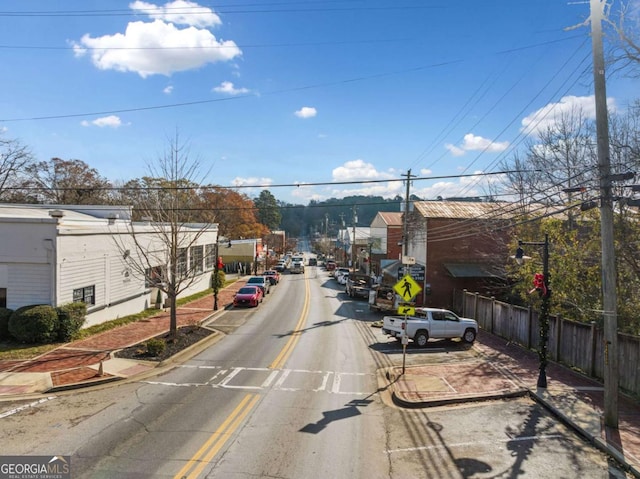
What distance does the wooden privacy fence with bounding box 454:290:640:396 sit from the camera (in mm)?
12750

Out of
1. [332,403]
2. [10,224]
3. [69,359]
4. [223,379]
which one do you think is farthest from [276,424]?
[10,224]

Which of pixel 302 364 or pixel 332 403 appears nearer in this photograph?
pixel 332 403

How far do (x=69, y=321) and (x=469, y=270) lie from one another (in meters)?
24.4

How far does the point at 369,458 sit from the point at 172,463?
139 inches

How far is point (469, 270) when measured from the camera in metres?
31.0

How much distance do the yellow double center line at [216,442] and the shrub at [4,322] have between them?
11073 millimetres

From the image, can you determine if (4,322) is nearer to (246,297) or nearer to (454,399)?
(246,297)

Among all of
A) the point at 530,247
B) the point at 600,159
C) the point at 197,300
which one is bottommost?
the point at 197,300

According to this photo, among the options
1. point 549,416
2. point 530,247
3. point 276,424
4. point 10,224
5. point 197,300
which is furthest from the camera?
point 197,300

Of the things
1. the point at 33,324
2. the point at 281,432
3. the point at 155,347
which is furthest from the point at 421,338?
the point at 33,324

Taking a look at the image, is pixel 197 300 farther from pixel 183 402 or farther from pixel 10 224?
pixel 183 402

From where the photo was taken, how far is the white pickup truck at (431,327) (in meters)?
19.9

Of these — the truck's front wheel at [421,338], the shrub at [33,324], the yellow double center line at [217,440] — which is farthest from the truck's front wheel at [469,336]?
the shrub at [33,324]

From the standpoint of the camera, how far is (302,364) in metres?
16.1
